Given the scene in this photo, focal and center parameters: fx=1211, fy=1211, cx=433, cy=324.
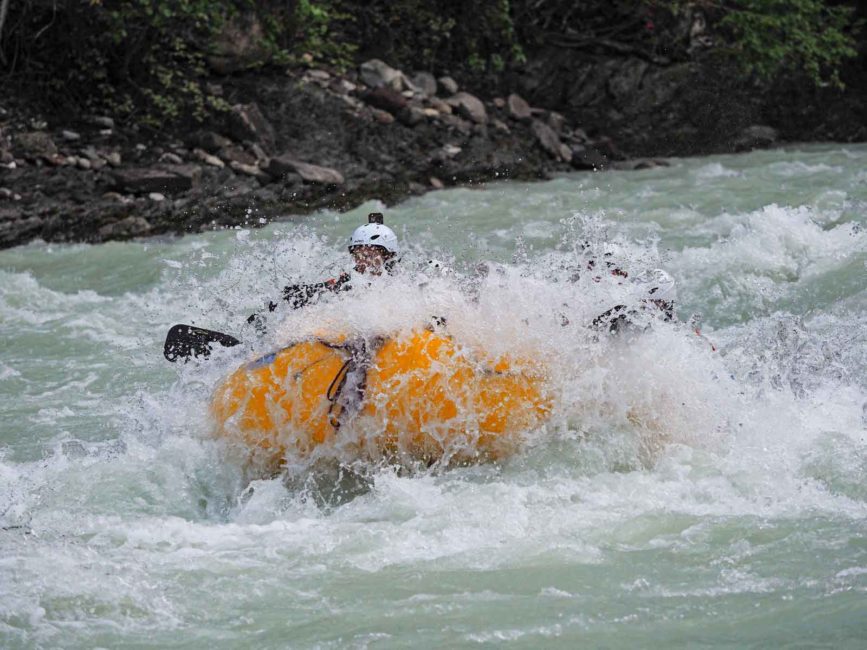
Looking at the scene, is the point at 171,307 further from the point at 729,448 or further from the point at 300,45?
the point at 300,45

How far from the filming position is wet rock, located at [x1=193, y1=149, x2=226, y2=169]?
12125 millimetres

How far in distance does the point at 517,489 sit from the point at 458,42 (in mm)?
11178

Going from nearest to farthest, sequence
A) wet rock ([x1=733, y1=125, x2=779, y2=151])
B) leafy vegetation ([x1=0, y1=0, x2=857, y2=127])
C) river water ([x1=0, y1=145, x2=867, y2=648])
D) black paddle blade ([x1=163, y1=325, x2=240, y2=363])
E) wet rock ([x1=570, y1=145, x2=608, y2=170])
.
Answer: river water ([x1=0, y1=145, x2=867, y2=648]) < black paddle blade ([x1=163, y1=325, x2=240, y2=363]) < leafy vegetation ([x1=0, y1=0, x2=857, y2=127]) < wet rock ([x1=570, y1=145, x2=608, y2=170]) < wet rock ([x1=733, y1=125, x2=779, y2=151])

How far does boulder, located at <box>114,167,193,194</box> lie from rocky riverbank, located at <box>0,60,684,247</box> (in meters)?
0.01

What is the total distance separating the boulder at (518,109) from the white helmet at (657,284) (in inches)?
334

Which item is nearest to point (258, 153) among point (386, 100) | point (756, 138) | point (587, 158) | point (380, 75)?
point (386, 100)

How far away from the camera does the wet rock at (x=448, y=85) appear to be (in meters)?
14.8

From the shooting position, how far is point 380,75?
14312 millimetres

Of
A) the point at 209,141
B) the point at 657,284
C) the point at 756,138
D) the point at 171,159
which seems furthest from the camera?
the point at 756,138

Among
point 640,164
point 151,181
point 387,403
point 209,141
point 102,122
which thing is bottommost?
point 387,403

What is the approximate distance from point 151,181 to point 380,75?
3816 mm

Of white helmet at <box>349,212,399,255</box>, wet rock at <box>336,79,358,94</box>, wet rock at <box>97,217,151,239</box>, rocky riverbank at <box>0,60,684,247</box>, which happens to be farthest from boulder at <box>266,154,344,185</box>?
white helmet at <box>349,212,399,255</box>

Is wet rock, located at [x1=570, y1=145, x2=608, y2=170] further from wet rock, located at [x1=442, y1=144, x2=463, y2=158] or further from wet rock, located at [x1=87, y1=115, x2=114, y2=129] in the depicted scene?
wet rock, located at [x1=87, y1=115, x2=114, y2=129]

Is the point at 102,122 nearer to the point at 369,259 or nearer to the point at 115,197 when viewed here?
the point at 115,197
